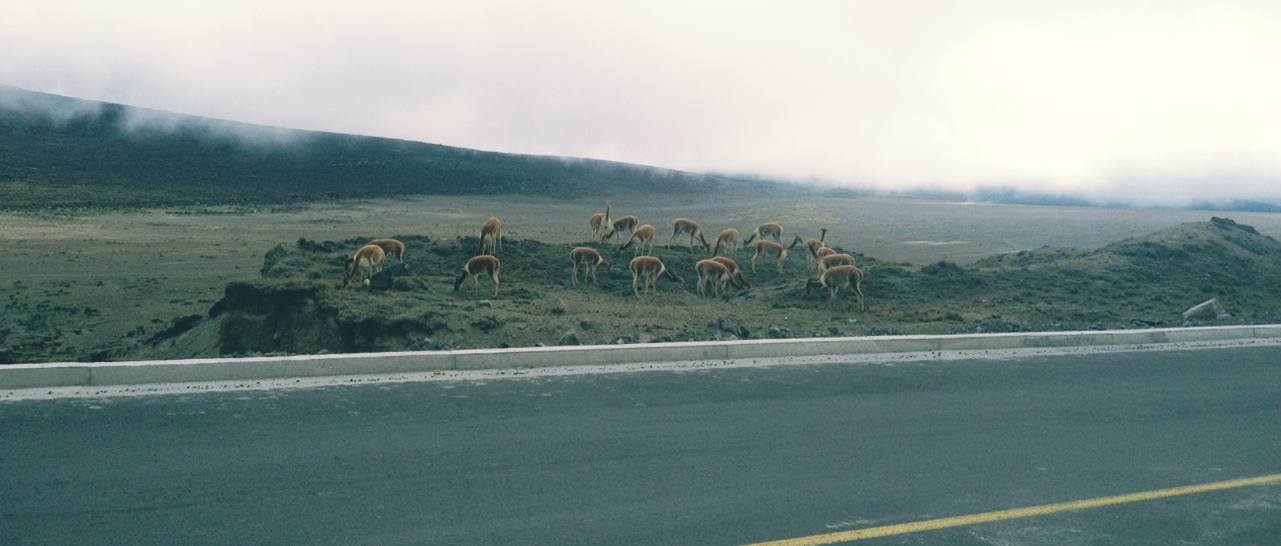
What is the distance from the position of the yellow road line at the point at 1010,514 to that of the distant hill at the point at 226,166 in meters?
49.5

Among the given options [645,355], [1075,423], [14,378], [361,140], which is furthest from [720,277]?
[361,140]

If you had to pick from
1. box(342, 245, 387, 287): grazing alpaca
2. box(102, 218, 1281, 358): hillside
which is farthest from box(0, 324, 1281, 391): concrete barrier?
box(342, 245, 387, 287): grazing alpaca

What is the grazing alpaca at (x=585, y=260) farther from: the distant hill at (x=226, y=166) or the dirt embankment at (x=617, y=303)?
the distant hill at (x=226, y=166)

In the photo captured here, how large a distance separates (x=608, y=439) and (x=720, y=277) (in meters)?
14.2

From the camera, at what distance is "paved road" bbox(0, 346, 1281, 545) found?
5.89 m

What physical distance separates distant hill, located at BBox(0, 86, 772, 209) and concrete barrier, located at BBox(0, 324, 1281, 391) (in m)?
43.7

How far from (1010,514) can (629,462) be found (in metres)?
2.60

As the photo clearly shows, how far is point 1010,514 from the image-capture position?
6402 millimetres

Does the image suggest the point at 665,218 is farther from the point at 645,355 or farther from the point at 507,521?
the point at 507,521

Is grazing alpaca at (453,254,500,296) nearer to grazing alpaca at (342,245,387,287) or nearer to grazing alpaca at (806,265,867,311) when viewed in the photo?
grazing alpaca at (342,245,387,287)

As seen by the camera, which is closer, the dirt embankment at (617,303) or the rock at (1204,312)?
the dirt embankment at (617,303)

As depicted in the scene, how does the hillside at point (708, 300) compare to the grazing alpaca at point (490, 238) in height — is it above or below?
below

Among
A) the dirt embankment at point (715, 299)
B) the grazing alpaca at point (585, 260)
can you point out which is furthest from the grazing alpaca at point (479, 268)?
the grazing alpaca at point (585, 260)

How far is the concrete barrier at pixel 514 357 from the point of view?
8.68 meters
